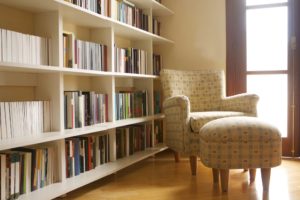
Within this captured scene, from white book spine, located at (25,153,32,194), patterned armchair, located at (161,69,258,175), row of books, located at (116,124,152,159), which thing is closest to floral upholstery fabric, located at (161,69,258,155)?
patterned armchair, located at (161,69,258,175)

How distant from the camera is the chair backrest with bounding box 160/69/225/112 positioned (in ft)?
11.8

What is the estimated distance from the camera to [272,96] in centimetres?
383

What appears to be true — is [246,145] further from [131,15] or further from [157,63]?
[157,63]

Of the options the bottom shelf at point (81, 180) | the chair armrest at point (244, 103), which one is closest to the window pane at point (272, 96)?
the chair armrest at point (244, 103)

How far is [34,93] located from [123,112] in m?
1.03

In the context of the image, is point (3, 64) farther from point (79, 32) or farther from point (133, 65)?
point (133, 65)

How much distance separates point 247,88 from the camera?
12.9 ft

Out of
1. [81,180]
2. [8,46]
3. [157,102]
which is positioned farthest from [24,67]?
[157,102]

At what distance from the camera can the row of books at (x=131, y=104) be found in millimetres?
3178

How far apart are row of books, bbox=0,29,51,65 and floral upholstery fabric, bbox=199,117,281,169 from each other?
1244mm

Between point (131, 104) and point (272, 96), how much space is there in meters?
1.61

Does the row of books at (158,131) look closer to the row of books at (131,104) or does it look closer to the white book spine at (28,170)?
the row of books at (131,104)

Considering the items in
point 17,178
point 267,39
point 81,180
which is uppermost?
point 267,39

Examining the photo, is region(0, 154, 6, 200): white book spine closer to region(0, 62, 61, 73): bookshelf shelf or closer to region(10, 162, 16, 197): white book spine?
region(10, 162, 16, 197): white book spine
